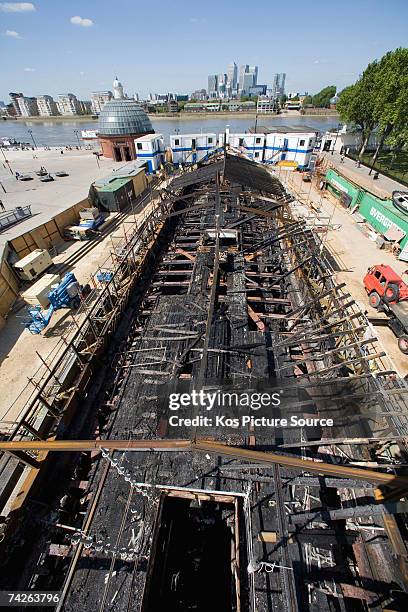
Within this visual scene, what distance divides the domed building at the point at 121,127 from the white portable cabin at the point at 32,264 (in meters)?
48.0

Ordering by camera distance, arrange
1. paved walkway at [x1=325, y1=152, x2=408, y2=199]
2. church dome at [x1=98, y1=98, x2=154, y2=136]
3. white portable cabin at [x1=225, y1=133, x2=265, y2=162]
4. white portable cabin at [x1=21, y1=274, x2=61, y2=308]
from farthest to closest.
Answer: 1. white portable cabin at [x1=225, y1=133, x2=265, y2=162]
2. church dome at [x1=98, y1=98, x2=154, y2=136]
3. paved walkway at [x1=325, y1=152, x2=408, y2=199]
4. white portable cabin at [x1=21, y1=274, x2=61, y2=308]

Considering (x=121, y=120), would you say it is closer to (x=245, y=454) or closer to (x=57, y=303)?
(x=57, y=303)

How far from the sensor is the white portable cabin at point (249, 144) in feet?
212

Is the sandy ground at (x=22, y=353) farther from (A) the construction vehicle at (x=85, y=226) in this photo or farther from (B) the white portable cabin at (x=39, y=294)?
(A) the construction vehicle at (x=85, y=226)

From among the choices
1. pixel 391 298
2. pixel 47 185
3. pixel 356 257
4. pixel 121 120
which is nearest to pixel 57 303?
pixel 391 298

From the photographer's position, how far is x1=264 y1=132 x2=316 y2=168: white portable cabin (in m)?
60.7

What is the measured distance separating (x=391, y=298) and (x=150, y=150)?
59.7 m

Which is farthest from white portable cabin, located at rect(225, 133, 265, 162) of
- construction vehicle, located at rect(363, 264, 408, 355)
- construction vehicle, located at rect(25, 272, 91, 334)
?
construction vehicle, located at rect(25, 272, 91, 334)

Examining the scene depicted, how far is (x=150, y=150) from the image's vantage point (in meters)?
61.1

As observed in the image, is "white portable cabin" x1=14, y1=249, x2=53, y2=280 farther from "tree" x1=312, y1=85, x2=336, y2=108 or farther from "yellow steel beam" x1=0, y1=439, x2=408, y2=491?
"tree" x1=312, y1=85, x2=336, y2=108

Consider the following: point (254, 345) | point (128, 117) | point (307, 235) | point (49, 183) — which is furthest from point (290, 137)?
point (254, 345)

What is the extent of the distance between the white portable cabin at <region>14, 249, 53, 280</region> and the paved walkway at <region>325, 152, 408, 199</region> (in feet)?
168

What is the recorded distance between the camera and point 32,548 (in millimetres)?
8711

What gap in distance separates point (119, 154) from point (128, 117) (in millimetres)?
8630
